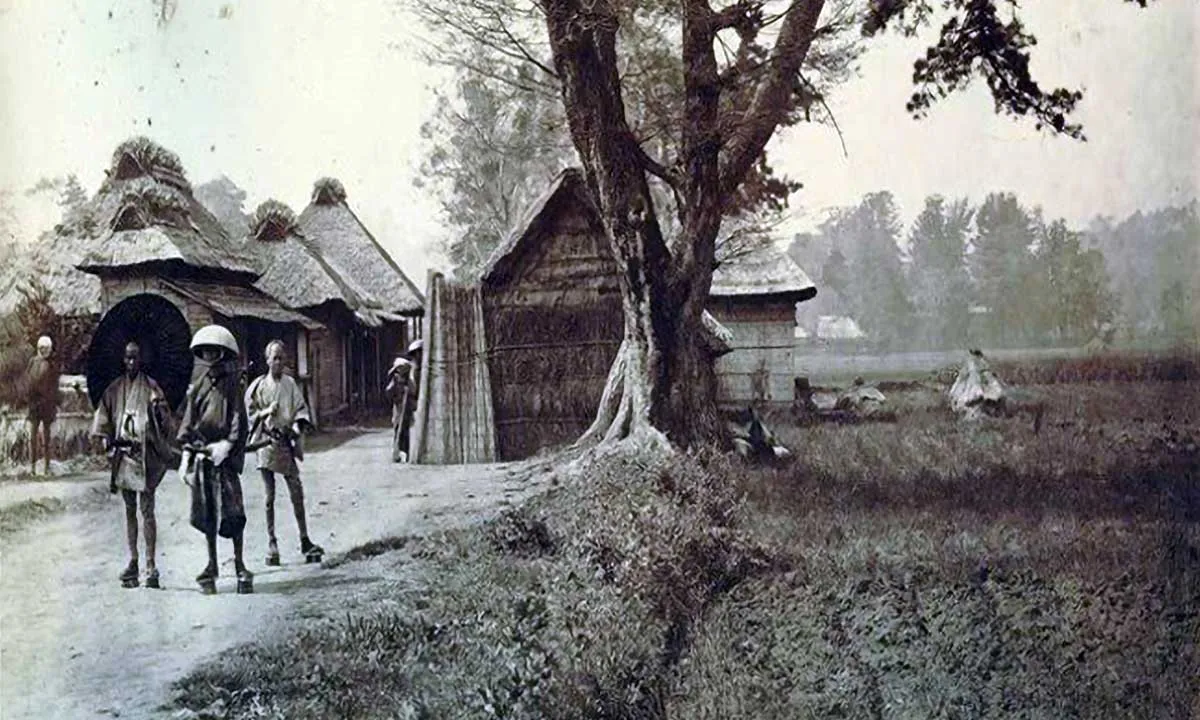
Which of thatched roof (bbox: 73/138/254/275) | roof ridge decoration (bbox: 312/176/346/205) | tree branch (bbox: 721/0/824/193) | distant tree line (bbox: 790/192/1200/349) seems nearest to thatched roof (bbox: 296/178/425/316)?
roof ridge decoration (bbox: 312/176/346/205)

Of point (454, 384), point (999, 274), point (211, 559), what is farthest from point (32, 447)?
point (999, 274)

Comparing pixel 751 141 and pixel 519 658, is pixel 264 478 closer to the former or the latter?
pixel 519 658

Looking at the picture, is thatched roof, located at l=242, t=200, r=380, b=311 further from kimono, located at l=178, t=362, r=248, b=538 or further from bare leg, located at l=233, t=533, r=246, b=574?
bare leg, located at l=233, t=533, r=246, b=574

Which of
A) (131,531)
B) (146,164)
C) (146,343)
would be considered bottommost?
(131,531)

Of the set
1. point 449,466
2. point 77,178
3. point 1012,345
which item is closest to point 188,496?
point 449,466

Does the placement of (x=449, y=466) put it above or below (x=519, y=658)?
above

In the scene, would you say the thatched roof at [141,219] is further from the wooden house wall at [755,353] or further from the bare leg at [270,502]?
the wooden house wall at [755,353]

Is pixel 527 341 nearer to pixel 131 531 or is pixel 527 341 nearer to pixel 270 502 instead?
pixel 270 502
